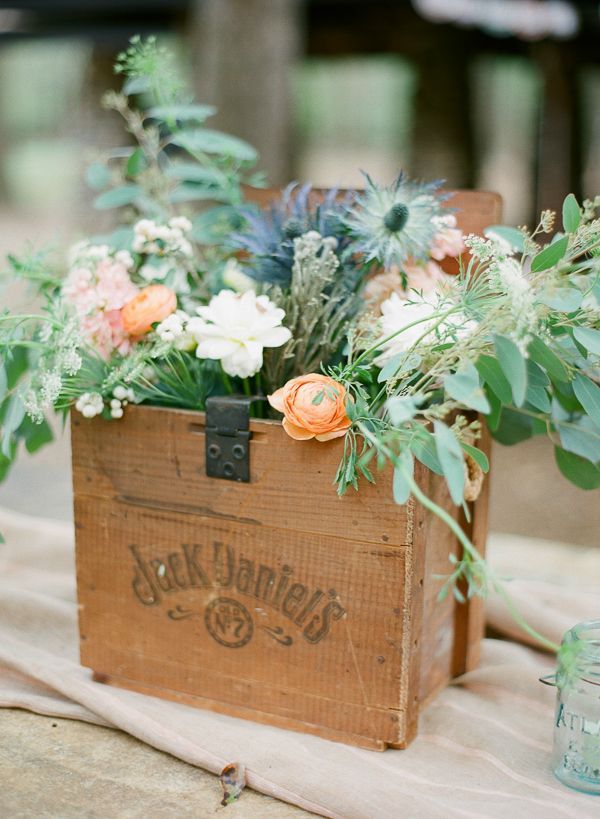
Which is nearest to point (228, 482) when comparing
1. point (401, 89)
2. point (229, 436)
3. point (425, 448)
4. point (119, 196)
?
point (229, 436)

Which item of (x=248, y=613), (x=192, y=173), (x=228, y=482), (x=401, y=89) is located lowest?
(x=248, y=613)

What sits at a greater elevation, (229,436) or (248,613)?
(229,436)

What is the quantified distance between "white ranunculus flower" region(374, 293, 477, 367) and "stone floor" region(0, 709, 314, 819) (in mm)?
531

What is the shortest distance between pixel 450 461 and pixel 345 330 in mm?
352

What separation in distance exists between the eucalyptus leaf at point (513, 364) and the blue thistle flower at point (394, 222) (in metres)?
0.29

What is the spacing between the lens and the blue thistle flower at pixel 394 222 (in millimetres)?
1165

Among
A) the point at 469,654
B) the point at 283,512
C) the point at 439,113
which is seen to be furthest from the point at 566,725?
the point at 439,113

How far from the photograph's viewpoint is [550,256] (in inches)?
39.9

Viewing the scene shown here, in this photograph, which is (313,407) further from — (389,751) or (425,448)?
(389,751)

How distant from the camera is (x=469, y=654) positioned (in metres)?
1.36

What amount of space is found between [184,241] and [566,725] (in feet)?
2.61

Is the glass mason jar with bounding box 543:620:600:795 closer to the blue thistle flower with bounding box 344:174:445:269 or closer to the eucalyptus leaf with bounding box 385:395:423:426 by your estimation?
the eucalyptus leaf with bounding box 385:395:423:426

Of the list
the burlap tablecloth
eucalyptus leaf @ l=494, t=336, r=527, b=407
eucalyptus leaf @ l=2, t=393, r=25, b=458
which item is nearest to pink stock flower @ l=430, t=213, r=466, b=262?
eucalyptus leaf @ l=494, t=336, r=527, b=407

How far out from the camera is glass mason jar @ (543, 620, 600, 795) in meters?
1.04
